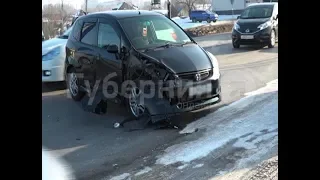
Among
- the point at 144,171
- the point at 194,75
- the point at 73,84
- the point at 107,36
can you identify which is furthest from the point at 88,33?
the point at 144,171

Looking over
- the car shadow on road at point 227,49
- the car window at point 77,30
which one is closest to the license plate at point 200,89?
the car window at point 77,30

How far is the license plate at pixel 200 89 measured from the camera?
5604mm

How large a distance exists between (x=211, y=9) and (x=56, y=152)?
885 inches

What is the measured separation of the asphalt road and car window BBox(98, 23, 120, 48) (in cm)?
115

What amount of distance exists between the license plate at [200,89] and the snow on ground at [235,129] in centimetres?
43

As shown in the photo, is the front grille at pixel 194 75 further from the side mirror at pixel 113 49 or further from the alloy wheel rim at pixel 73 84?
the alloy wheel rim at pixel 73 84

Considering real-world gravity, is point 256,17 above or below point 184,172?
above

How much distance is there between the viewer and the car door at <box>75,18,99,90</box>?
21.8 feet

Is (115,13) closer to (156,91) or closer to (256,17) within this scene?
(156,91)

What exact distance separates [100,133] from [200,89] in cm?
155

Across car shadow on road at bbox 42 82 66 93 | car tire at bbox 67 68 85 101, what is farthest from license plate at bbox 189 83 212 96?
car shadow on road at bbox 42 82 66 93

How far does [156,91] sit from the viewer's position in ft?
17.9
